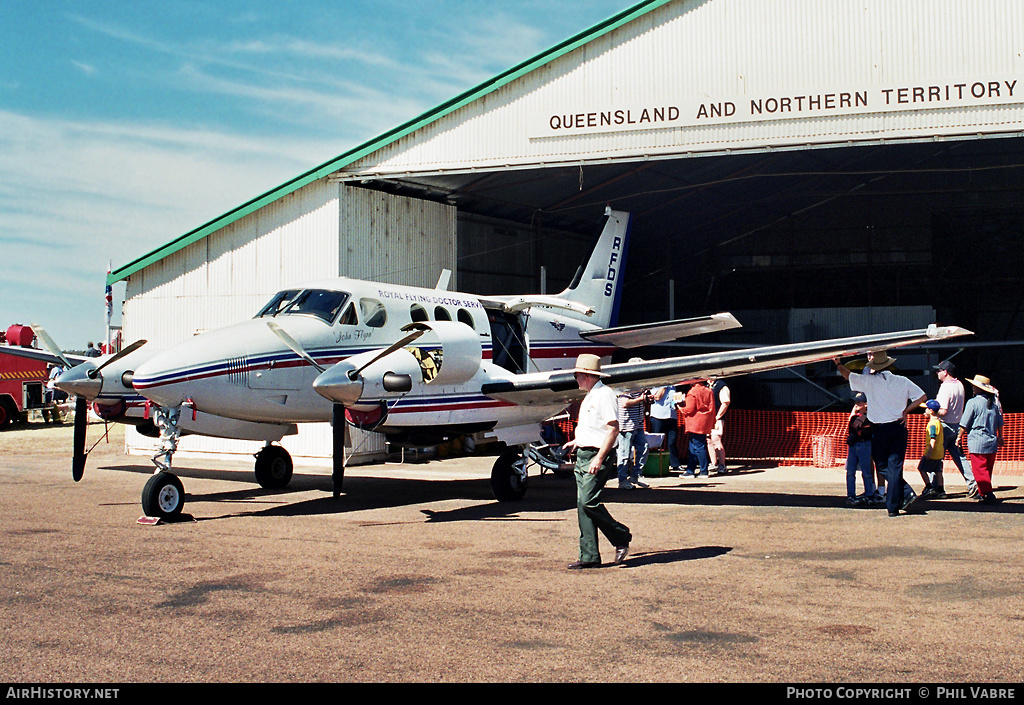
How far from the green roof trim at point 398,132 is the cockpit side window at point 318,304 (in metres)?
7.80

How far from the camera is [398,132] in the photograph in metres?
20.4

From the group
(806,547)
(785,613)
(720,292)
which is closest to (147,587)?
(785,613)

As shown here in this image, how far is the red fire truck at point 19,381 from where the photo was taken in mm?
29766

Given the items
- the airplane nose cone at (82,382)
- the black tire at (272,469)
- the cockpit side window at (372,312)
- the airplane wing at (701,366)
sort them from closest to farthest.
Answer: the airplane wing at (701,366), the airplane nose cone at (82,382), the cockpit side window at (372,312), the black tire at (272,469)

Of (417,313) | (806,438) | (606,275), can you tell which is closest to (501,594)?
(417,313)

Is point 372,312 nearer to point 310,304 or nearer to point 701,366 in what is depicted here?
point 310,304

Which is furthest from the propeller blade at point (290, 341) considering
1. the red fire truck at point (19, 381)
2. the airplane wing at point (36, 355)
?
the red fire truck at point (19, 381)

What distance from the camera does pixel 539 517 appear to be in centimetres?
1222

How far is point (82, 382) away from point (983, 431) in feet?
43.4

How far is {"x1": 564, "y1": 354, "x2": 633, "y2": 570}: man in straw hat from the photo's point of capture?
8312 millimetres

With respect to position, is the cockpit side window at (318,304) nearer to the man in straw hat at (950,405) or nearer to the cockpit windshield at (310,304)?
the cockpit windshield at (310,304)

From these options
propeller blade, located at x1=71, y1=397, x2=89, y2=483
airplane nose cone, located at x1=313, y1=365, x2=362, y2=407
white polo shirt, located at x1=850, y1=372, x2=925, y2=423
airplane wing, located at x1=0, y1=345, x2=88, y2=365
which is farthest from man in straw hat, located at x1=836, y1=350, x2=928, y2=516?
airplane wing, located at x1=0, y1=345, x2=88, y2=365

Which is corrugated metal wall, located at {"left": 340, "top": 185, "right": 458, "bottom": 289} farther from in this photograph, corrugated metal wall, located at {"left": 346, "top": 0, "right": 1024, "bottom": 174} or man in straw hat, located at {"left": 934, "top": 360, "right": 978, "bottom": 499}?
man in straw hat, located at {"left": 934, "top": 360, "right": 978, "bottom": 499}

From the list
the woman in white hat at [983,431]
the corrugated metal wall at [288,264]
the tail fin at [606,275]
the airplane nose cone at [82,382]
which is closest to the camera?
the woman in white hat at [983,431]
